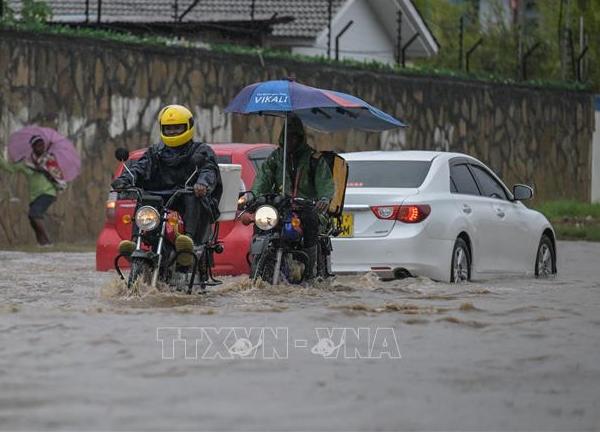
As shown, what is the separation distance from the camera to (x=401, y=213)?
16.6 m

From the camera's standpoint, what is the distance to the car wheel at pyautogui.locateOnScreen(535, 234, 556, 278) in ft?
62.7

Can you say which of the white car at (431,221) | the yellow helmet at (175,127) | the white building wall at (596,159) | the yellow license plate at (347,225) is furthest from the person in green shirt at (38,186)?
the white building wall at (596,159)

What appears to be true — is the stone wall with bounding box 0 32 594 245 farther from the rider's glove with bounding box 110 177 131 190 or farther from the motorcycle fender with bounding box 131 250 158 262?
the motorcycle fender with bounding box 131 250 158 262

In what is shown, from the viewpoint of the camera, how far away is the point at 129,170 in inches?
564

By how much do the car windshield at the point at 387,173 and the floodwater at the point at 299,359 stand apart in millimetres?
1576

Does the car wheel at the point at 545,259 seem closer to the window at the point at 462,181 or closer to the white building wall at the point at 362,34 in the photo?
the window at the point at 462,181

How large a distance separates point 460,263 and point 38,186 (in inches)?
356

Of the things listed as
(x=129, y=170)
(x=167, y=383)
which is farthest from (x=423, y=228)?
(x=167, y=383)

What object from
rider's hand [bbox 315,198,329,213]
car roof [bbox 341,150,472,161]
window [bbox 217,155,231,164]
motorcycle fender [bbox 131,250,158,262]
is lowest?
motorcycle fender [bbox 131,250,158,262]

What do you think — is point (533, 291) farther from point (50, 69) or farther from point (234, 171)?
point (50, 69)

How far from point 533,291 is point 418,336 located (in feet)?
15.8

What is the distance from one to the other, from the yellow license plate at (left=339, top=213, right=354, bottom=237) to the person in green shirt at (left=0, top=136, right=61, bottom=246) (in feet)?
28.0

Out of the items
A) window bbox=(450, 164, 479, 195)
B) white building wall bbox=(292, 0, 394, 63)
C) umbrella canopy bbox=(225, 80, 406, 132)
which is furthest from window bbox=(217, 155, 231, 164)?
white building wall bbox=(292, 0, 394, 63)

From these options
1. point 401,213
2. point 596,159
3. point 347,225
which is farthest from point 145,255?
point 596,159
